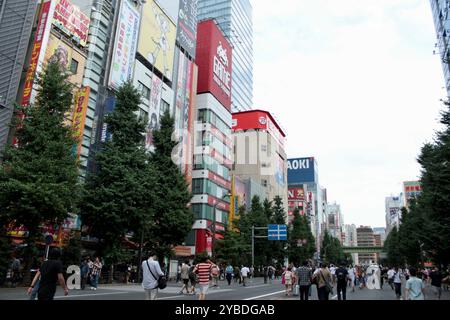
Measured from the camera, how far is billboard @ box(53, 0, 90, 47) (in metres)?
29.5

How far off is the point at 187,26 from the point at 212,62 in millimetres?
6948

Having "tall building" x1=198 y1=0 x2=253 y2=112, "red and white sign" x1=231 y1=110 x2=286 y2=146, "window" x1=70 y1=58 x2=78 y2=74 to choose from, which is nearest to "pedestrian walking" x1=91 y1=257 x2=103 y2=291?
"window" x1=70 y1=58 x2=78 y2=74

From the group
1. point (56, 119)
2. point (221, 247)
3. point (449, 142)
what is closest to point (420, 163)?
point (449, 142)

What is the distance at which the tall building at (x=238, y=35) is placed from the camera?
99062mm

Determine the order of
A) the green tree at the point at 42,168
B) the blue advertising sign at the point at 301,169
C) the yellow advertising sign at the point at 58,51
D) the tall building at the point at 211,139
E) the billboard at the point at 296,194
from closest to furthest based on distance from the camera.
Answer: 1. the green tree at the point at 42,168
2. the yellow advertising sign at the point at 58,51
3. the tall building at the point at 211,139
4. the billboard at the point at 296,194
5. the blue advertising sign at the point at 301,169

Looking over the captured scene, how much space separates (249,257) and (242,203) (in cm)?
1554

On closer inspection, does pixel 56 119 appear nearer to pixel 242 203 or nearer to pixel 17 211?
pixel 17 211

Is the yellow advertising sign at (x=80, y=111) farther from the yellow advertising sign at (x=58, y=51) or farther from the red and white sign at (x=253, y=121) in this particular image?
the red and white sign at (x=253, y=121)

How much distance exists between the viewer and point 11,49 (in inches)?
977

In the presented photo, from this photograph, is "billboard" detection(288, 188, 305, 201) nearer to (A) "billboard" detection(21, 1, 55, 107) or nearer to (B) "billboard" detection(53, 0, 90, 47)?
(B) "billboard" detection(53, 0, 90, 47)

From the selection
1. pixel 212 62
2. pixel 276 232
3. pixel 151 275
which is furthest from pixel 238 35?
pixel 151 275

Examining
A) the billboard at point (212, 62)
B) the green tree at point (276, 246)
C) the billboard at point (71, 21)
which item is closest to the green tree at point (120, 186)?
the billboard at point (71, 21)

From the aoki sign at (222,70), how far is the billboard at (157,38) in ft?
39.9

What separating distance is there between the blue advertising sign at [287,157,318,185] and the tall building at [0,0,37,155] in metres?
112
